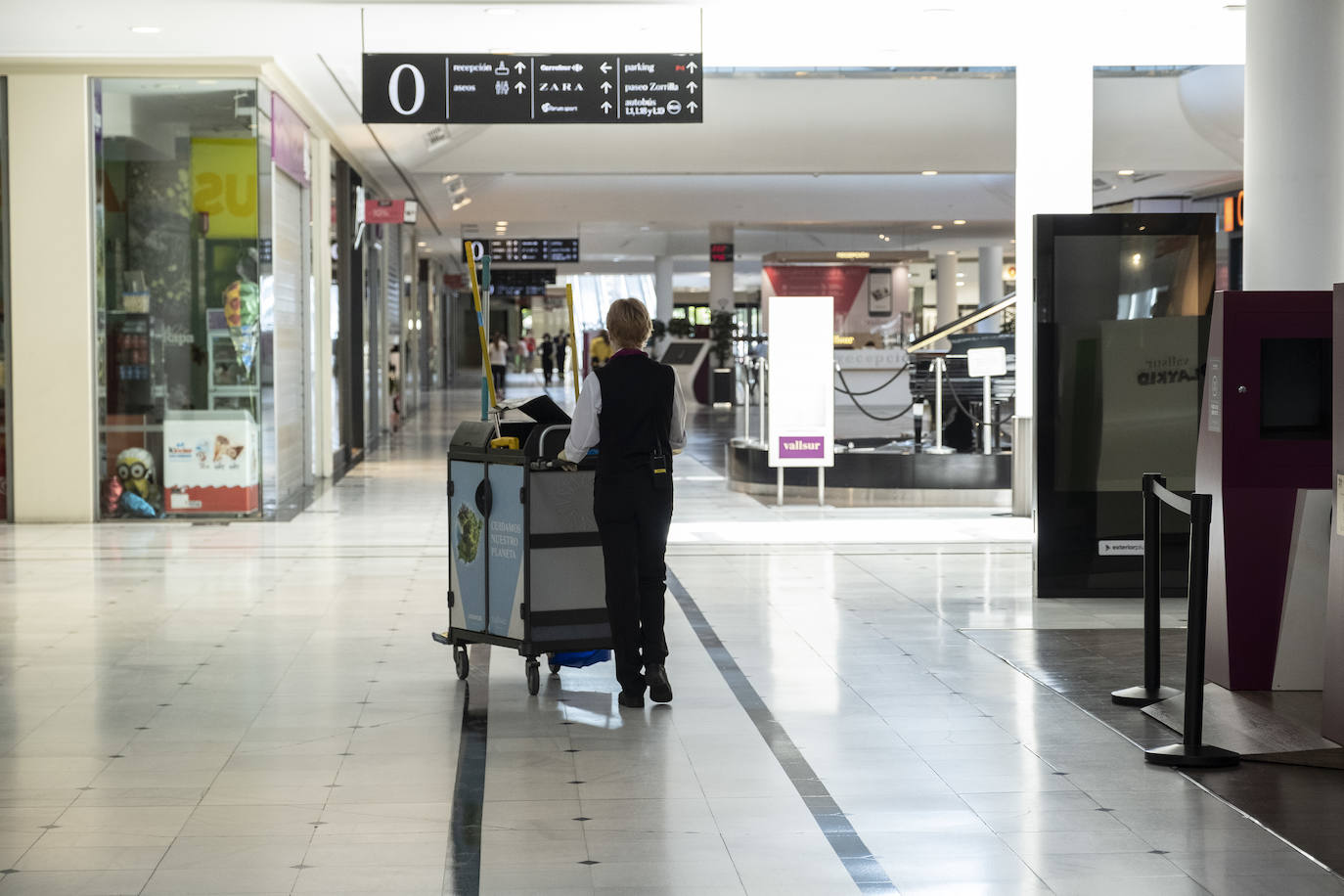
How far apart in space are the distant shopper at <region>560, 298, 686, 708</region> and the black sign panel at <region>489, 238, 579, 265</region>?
26.1 meters

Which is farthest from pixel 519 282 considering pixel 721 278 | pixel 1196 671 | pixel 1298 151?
pixel 1196 671

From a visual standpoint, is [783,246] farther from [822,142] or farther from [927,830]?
[927,830]

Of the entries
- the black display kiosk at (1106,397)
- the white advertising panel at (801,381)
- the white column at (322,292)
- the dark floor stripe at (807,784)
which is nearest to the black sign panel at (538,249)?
the white column at (322,292)

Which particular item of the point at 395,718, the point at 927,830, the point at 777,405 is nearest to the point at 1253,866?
the point at 927,830

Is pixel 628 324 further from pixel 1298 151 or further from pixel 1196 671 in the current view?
pixel 1298 151

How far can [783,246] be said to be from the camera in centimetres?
3142

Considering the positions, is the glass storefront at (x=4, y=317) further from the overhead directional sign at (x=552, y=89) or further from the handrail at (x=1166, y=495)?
the handrail at (x=1166, y=495)

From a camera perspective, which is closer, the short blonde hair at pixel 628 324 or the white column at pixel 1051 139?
the short blonde hair at pixel 628 324

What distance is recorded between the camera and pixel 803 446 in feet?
37.1

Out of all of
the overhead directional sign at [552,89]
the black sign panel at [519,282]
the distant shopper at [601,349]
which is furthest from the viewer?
the black sign panel at [519,282]

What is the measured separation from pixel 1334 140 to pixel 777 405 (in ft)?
19.2

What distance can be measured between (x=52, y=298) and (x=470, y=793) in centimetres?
727

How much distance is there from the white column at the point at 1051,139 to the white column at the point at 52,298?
607cm

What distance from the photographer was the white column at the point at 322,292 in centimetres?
1338
